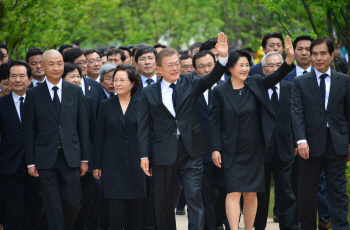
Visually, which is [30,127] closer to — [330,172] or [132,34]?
[330,172]

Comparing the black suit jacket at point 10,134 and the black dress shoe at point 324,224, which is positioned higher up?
the black suit jacket at point 10,134

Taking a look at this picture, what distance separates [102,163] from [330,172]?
309 cm

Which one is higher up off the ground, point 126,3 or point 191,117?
point 126,3

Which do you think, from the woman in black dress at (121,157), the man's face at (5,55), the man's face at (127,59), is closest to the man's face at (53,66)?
the woman in black dress at (121,157)

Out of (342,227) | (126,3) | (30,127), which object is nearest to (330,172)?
(342,227)

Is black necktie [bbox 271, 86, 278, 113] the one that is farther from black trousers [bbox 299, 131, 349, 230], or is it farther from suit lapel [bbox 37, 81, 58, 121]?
suit lapel [bbox 37, 81, 58, 121]

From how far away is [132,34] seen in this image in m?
22.7

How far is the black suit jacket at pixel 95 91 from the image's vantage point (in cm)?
884

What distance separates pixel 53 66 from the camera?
7.55m

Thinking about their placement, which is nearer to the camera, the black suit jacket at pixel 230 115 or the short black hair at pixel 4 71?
the black suit jacket at pixel 230 115

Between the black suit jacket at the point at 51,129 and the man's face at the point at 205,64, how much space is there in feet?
6.85

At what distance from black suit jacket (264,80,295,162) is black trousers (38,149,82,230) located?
2756 mm

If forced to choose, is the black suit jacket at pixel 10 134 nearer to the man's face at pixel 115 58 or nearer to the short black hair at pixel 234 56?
the man's face at pixel 115 58

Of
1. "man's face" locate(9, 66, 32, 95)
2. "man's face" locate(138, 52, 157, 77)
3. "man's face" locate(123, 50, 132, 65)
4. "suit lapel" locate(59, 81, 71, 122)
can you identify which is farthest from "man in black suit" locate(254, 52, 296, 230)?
"man's face" locate(123, 50, 132, 65)
